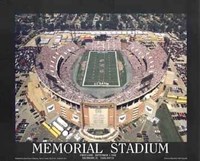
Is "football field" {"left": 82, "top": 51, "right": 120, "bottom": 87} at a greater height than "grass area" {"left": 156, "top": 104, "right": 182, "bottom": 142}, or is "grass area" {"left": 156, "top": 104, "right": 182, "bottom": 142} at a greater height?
"football field" {"left": 82, "top": 51, "right": 120, "bottom": 87}

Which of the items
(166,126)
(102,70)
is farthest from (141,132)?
(102,70)

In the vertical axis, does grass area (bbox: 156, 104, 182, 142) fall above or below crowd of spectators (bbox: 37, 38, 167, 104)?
below

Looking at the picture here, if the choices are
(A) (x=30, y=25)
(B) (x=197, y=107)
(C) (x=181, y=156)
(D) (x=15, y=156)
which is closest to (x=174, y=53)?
(B) (x=197, y=107)

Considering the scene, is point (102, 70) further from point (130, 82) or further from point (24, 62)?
point (24, 62)

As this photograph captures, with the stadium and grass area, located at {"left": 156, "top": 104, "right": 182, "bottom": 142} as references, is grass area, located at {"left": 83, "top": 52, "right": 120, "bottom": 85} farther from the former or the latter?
grass area, located at {"left": 156, "top": 104, "right": 182, "bottom": 142}

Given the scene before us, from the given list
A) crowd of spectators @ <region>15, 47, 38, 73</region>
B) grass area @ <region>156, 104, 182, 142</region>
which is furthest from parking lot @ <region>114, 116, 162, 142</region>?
crowd of spectators @ <region>15, 47, 38, 73</region>

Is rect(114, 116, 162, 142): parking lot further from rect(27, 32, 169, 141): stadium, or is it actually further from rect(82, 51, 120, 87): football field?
rect(82, 51, 120, 87): football field

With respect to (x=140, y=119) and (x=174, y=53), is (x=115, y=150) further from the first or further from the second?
(x=174, y=53)

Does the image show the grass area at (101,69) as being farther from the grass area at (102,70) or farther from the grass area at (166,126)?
the grass area at (166,126)

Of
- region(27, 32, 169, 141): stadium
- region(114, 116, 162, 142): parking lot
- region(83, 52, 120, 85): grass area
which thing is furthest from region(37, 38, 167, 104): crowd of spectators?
region(114, 116, 162, 142): parking lot
